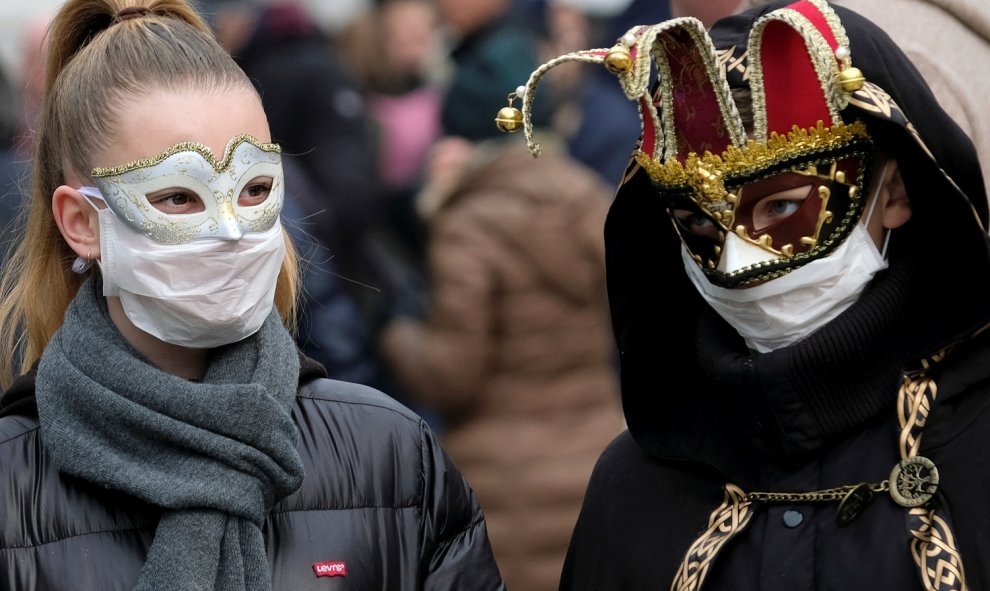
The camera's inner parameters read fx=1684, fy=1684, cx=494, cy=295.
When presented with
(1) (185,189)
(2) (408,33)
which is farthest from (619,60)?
(2) (408,33)

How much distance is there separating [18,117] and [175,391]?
4.57 m

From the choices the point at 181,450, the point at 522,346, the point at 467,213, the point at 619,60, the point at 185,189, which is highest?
the point at 619,60

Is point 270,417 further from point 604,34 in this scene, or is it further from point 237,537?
point 604,34

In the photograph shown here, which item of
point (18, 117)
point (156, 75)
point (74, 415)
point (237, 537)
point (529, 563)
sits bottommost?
point (529, 563)

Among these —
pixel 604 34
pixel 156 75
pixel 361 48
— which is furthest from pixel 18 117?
pixel 156 75

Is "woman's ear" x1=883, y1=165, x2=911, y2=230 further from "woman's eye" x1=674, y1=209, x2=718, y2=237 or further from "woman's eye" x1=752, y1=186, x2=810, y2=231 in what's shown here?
"woman's eye" x1=674, y1=209, x2=718, y2=237

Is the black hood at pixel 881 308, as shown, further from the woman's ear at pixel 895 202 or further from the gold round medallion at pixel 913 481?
the gold round medallion at pixel 913 481

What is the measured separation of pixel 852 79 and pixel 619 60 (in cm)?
47

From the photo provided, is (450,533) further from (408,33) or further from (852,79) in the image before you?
(408,33)

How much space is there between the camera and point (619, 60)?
11.2ft

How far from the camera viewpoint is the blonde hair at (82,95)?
11.5 feet

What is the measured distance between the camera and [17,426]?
3.46 m

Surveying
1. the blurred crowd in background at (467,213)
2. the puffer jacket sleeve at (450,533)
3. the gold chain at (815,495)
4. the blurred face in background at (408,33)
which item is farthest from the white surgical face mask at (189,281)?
the blurred face in background at (408,33)

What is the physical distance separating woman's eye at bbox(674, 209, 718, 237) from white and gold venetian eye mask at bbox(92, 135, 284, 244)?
94cm
